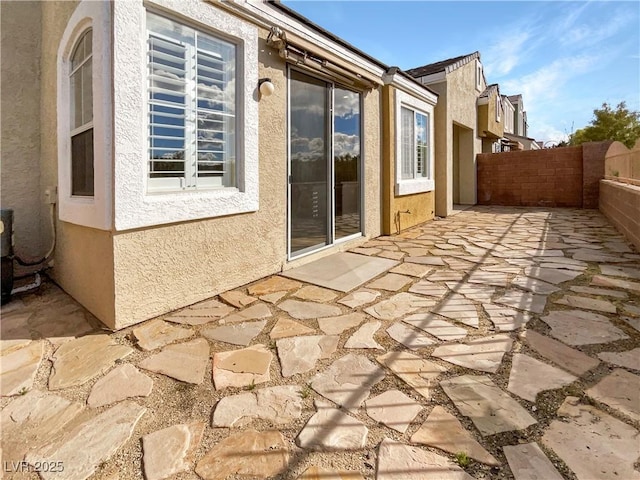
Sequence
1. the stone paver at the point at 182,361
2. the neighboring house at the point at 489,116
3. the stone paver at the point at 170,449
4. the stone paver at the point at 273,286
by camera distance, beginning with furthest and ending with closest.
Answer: the neighboring house at the point at 489,116 < the stone paver at the point at 273,286 < the stone paver at the point at 182,361 < the stone paver at the point at 170,449

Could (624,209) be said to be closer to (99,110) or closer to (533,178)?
(533,178)

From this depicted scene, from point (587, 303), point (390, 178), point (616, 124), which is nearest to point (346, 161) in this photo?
point (390, 178)

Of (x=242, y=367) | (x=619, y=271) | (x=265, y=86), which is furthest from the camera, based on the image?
(x=619, y=271)

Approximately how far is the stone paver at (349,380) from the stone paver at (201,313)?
168 centimetres

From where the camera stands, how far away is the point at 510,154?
1520 cm

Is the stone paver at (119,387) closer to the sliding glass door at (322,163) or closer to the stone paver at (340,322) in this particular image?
the stone paver at (340,322)

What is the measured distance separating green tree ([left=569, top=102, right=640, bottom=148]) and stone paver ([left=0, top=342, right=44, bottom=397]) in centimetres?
3600

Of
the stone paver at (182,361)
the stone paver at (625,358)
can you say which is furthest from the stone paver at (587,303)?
the stone paver at (182,361)

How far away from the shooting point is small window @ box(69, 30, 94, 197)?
3.88 metres

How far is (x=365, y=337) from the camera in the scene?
10.5ft

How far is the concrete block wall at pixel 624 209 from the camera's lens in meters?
6.57

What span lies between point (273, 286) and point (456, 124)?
38.6 ft

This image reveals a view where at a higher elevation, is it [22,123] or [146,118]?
[22,123]

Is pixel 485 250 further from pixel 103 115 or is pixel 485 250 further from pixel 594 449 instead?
pixel 103 115
